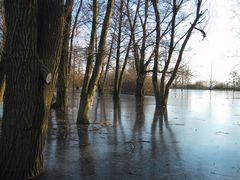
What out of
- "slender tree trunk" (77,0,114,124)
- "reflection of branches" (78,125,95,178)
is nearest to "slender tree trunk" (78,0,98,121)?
"slender tree trunk" (77,0,114,124)

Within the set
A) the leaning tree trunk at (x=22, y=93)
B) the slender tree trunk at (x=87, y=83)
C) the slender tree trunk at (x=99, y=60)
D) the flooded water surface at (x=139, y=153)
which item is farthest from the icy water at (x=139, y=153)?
the slender tree trunk at (x=99, y=60)

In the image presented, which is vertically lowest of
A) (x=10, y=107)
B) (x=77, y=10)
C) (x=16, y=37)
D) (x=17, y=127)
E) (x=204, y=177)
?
(x=204, y=177)

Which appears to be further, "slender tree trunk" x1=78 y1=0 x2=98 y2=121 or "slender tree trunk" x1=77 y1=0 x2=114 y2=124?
"slender tree trunk" x1=78 y1=0 x2=98 y2=121

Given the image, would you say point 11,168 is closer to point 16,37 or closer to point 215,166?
point 16,37

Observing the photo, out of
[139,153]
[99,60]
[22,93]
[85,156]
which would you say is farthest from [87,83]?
[22,93]

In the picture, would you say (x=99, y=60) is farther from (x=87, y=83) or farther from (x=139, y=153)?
(x=139, y=153)

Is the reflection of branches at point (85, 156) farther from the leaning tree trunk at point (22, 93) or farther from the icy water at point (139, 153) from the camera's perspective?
the leaning tree trunk at point (22, 93)

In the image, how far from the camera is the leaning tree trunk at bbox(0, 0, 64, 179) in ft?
16.0

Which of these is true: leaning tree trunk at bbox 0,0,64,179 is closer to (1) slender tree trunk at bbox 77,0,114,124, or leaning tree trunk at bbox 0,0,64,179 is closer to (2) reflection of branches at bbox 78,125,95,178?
(2) reflection of branches at bbox 78,125,95,178

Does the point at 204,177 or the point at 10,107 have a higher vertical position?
the point at 10,107

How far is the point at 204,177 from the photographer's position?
538cm

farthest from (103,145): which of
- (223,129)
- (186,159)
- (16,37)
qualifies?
(223,129)

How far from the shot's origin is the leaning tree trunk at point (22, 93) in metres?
4.86

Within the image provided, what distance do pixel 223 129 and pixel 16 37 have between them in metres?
8.59
